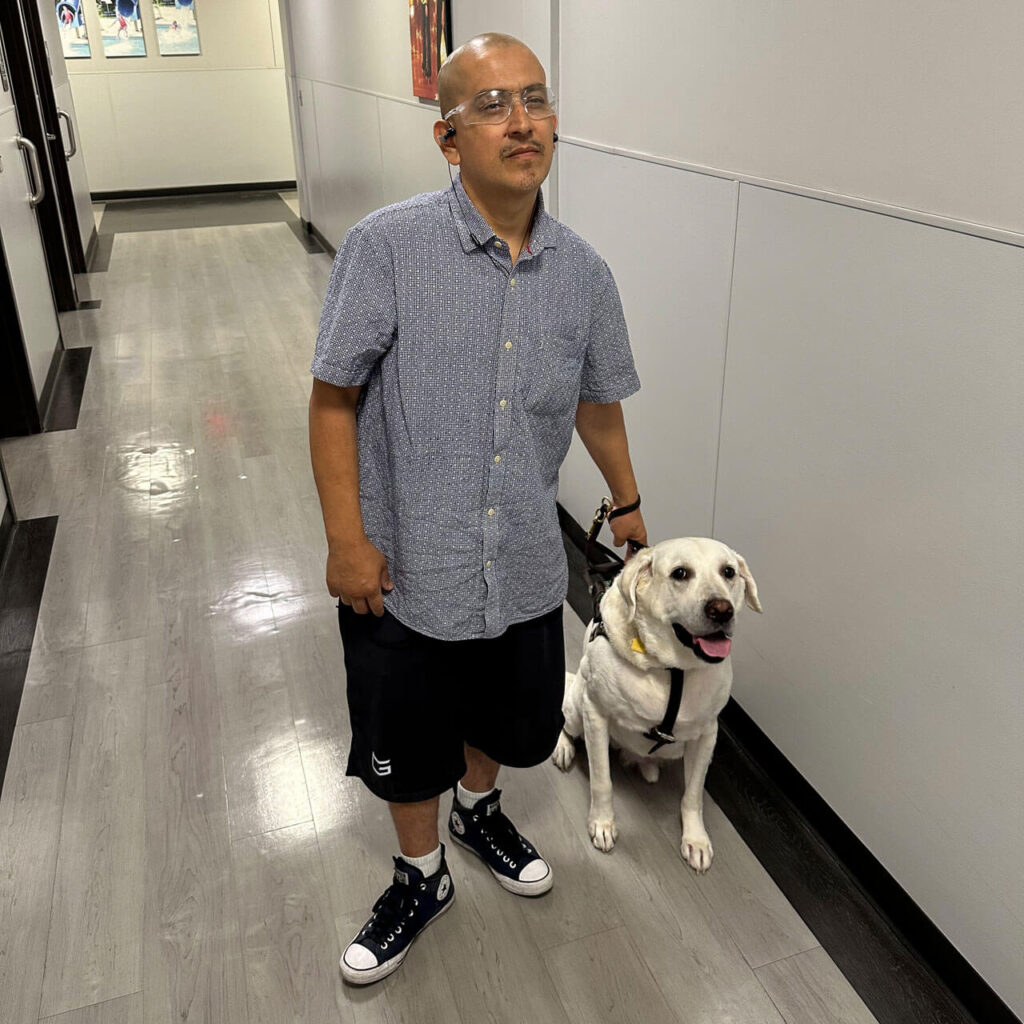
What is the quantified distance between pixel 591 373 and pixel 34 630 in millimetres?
1983

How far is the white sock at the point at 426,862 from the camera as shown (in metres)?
1.77

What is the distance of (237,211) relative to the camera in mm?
9273

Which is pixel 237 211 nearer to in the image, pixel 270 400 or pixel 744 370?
pixel 270 400

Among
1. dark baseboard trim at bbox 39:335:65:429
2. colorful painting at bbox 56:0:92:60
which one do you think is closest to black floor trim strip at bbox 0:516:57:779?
dark baseboard trim at bbox 39:335:65:429

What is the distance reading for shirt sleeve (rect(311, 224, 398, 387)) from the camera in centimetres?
128

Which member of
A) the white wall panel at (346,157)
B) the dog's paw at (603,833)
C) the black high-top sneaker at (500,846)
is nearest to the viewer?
the black high-top sneaker at (500,846)

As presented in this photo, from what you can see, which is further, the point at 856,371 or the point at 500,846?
the point at 500,846

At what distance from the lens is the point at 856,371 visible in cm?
168

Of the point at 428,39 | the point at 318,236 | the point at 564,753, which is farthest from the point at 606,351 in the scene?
the point at 318,236

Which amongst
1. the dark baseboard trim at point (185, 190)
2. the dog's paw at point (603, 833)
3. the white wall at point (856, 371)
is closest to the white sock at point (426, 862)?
the dog's paw at point (603, 833)

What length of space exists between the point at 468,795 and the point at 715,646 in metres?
0.62

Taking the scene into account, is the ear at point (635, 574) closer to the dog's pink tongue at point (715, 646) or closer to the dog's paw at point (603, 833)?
the dog's pink tongue at point (715, 646)

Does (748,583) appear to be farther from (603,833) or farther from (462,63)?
(462,63)

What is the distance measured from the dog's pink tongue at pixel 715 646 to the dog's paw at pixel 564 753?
2.16ft
